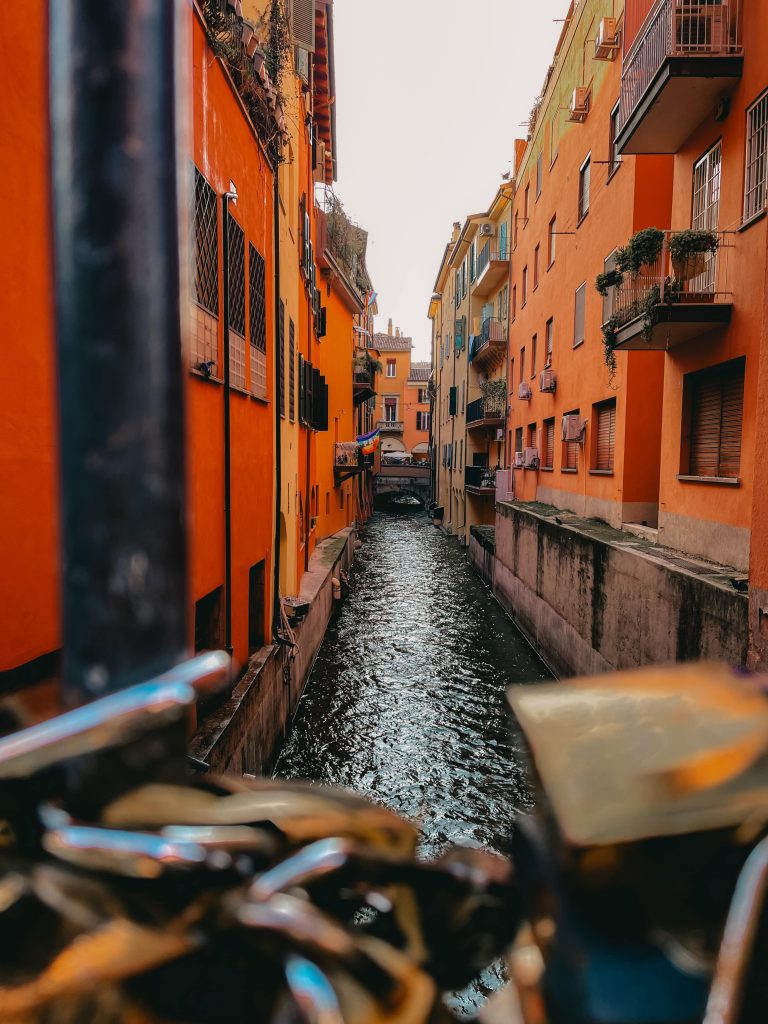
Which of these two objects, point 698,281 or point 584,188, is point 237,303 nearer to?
point 698,281

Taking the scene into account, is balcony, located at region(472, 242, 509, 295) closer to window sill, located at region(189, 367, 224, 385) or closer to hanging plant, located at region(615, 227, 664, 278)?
hanging plant, located at region(615, 227, 664, 278)

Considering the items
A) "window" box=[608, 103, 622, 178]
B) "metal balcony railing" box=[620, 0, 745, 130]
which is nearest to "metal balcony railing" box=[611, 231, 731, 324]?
"metal balcony railing" box=[620, 0, 745, 130]

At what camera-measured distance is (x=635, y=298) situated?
10000mm

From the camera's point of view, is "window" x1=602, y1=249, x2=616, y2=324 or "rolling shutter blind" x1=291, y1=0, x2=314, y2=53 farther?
"window" x1=602, y1=249, x2=616, y2=324

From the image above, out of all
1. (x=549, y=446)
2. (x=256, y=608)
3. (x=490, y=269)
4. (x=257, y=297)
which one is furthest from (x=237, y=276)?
(x=490, y=269)

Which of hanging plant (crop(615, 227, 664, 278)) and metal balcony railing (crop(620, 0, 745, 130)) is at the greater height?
metal balcony railing (crop(620, 0, 745, 130))

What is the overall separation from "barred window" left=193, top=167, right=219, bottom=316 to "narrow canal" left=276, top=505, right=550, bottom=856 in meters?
6.41

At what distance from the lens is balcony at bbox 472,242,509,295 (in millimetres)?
26391

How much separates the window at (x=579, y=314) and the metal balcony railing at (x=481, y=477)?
11.8 metres

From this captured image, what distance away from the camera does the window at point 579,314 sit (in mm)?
14836

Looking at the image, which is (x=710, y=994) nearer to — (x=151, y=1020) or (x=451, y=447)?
(x=151, y=1020)

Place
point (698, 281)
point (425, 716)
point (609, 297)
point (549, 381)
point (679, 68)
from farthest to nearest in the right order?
point (549, 381) → point (609, 297) → point (425, 716) → point (698, 281) → point (679, 68)

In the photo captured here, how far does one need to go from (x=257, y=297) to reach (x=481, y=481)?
20.7 metres

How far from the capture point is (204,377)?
6.46 meters
